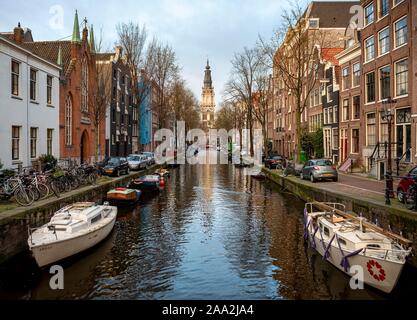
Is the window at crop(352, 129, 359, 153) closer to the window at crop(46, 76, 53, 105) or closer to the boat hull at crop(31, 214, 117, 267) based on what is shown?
the window at crop(46, 76, 53, 105)

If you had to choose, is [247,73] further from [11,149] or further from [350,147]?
[11,149]

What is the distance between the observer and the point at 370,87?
31.2m

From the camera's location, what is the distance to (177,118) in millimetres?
68938

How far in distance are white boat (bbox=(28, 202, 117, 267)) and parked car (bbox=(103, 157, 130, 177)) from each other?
15336 millimetres

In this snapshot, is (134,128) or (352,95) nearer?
(352,95)

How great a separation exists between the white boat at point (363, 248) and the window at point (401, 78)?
1575cm

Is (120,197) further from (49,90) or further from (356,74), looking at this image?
(356,74)

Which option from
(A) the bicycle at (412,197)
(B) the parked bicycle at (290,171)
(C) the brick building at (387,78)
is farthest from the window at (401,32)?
(A) the bicycle at (412,197)

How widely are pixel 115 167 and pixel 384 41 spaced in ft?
71.0

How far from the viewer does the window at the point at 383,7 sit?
28172mm

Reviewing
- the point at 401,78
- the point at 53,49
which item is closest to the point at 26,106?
the point at 53,49

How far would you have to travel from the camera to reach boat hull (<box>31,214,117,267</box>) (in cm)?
1163

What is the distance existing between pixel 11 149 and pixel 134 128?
4033 cm
